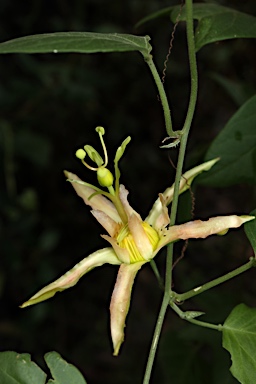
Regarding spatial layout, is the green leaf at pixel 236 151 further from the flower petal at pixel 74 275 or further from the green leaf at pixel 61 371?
the green leaf at pixel 61 371

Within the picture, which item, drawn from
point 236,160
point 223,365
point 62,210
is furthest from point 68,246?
point 236,160

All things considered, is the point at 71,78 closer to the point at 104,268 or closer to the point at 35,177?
the point at 35,177

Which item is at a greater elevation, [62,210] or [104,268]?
[62,210]

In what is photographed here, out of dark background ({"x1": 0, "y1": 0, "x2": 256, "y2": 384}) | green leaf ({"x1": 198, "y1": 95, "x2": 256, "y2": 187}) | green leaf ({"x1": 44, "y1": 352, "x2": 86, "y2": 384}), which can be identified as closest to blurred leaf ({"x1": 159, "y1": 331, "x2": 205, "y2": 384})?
dark background ({"x1": 0, "y1": 0, "x2": 256, "y2": 384})

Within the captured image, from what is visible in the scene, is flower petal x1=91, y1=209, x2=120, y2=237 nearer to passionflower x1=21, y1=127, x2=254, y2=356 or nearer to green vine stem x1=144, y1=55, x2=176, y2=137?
passionflower x1=21, y1=127, x2=254, y2=356

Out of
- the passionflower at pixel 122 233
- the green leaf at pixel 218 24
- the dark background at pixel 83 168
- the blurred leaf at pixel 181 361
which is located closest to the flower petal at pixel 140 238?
the passionflower at pixel 122 233

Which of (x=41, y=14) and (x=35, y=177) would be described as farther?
(x=35, y=177)

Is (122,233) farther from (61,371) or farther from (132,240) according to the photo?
(61,371)
